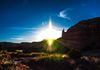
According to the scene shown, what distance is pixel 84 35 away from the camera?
66.6 m

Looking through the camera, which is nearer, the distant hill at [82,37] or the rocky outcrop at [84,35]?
the distant hill at [82,37]

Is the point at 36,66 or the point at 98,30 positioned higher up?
the point at 98,30

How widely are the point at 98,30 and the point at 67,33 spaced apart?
11271 mm

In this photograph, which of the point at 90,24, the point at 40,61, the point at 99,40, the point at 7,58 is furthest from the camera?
the point at 90,24

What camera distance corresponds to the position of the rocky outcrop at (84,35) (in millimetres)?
64375

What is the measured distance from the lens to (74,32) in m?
69.4

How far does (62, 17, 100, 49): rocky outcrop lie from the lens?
211ft

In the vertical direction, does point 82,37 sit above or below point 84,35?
below

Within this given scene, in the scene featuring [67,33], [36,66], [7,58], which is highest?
[67,33]

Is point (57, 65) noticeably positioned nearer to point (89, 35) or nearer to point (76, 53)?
point (76, 53)

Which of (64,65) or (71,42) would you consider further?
(71,42)

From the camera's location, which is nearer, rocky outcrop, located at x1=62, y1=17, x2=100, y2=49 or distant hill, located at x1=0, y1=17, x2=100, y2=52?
distant hill, located at x1=0, y1=17, x2=100, y2=52

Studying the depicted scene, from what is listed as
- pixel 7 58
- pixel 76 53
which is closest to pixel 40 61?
pixel 76 53

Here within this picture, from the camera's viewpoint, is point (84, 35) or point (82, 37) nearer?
point (84, 35)
